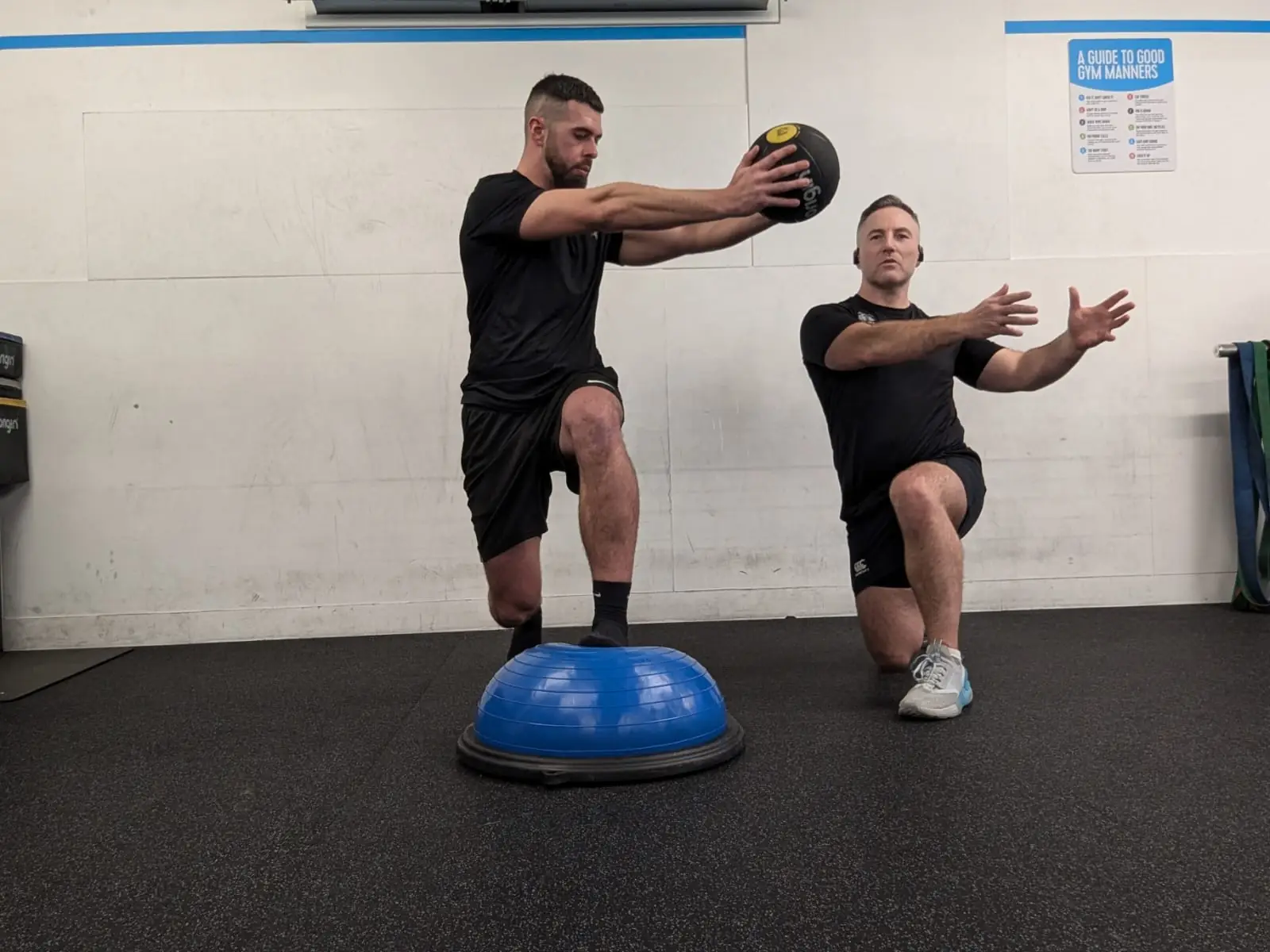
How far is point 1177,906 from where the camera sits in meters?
1.13

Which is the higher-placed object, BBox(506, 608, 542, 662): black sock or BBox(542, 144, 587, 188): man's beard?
BBox(542, 144, 587, 188): man's beard

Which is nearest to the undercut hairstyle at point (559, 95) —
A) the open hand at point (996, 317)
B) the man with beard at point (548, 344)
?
the man with beard at point (548, 344)

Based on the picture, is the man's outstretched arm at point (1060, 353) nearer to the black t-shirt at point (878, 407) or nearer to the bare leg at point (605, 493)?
the black t-shirt at point (878, 407)

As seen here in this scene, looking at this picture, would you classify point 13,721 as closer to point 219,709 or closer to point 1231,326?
point 219,709

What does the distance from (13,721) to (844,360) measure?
233 cm

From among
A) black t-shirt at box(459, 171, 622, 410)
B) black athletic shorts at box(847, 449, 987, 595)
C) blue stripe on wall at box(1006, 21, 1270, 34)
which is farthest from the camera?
blue stripe on wall at box(1006, 21, 1270, 34)

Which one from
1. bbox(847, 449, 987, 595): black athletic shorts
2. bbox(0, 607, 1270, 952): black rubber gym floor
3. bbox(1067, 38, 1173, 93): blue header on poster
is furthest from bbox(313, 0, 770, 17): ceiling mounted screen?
bbox(0, 607, 1270, 952): black rubber gym floor

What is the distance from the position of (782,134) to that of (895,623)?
1318 mm

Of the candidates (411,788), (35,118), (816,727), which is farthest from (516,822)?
(35,118)

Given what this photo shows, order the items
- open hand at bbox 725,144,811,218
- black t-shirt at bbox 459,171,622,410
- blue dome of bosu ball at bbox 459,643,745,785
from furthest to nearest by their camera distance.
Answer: black t-shirt at bbox 459,171,622,410 → open hand at bbox 725,144,811,218 → blue dome of bosu ball at bbox 459,643,745,785

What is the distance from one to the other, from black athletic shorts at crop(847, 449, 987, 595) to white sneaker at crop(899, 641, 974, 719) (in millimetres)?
359

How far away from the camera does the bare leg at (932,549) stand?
2209mm

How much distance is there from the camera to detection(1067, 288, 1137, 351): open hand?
7.49 feet

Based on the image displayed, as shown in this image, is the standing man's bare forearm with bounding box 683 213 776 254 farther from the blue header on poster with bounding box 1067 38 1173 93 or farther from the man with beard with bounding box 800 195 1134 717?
the blue header on poster with bounding box 1067 38 1173 93
